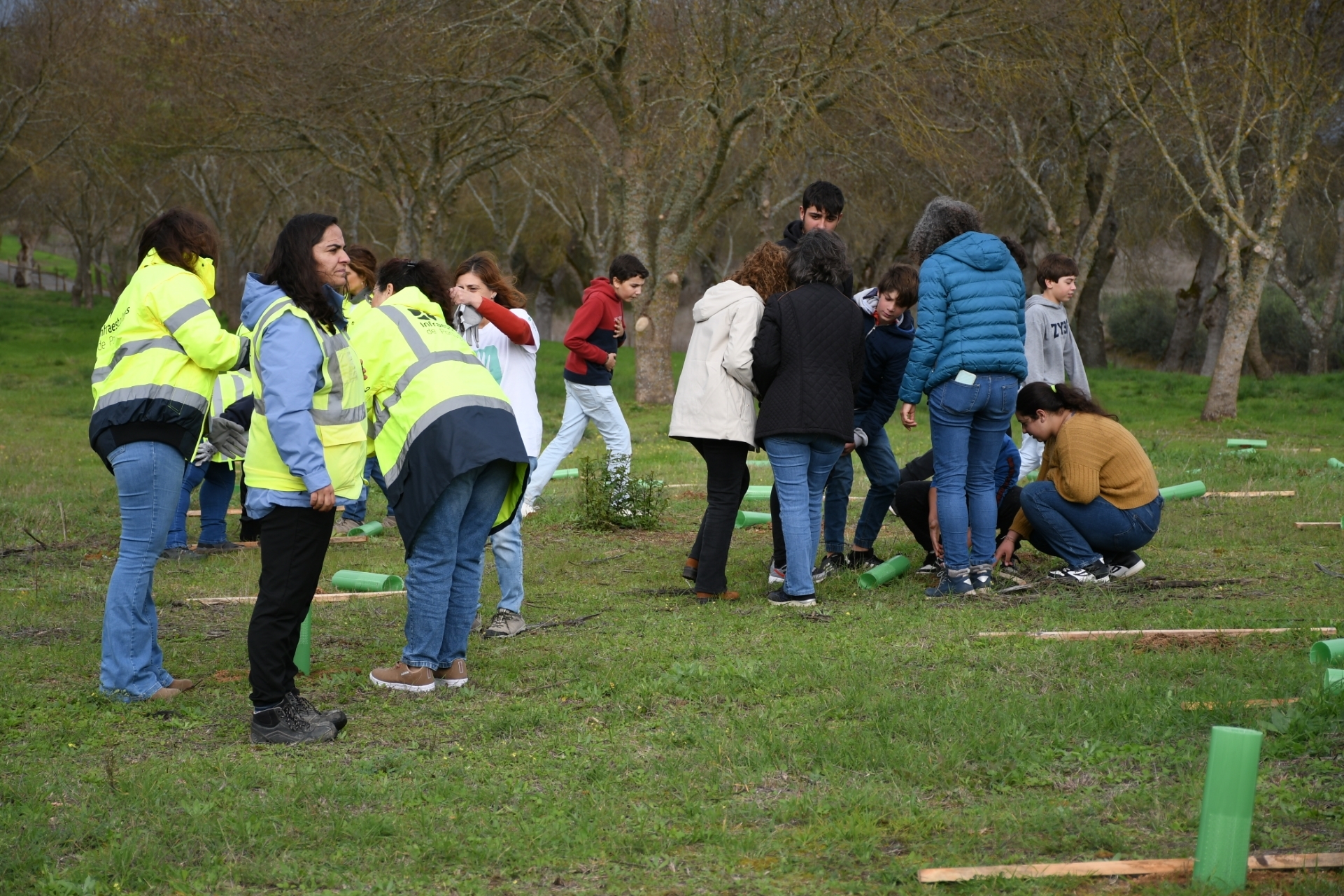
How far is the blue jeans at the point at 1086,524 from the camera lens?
23.0 ft

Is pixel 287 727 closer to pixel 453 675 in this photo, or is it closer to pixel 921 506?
pixel 453 675

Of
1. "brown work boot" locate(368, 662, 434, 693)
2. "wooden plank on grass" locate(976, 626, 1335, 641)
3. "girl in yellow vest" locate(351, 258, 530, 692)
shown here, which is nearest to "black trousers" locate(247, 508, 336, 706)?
"girl in yellow vest" locate(351, 258, 530, 692)

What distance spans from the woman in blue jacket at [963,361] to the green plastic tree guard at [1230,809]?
347 centimetres

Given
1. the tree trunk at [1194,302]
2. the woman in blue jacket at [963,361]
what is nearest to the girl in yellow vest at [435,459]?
the woman in blue jacket at [963,361]

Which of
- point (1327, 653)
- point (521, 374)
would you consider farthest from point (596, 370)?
point (1327, 653)

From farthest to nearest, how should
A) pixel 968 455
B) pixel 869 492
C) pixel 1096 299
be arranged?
1. pixel 1096 299
2. pixel 869 492
3. pixel 968 455

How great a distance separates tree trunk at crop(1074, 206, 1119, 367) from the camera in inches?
1181

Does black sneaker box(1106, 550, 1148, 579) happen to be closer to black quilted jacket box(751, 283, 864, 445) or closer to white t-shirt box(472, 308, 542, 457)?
black quilted jacket box(751, 283, 864, 445)

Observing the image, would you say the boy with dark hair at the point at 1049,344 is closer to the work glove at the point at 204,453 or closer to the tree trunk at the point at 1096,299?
the work glove at the point at 204,453

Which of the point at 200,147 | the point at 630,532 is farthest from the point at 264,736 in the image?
the point at 200,147

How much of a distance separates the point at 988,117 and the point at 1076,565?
18002mm

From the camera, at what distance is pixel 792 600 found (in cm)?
677

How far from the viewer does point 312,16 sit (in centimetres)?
1994

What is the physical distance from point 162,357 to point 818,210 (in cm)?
360
